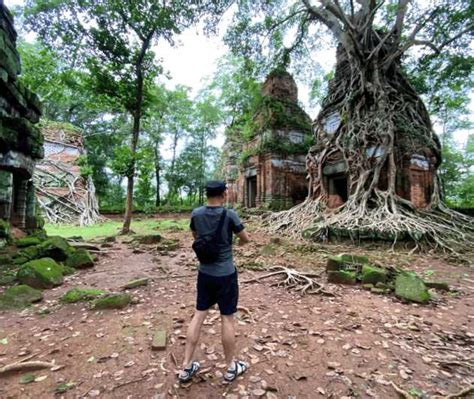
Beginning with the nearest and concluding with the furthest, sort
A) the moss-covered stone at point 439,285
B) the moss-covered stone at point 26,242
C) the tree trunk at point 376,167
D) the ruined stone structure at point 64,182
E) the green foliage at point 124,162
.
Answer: the moss-covered stone at point 439,285, the moss-covered stone at point 26,242, the tree trunk at point 376,167, the green foliage at point 124,162, the ruined stone structure at point 64,182

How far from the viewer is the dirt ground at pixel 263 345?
6.37 feet

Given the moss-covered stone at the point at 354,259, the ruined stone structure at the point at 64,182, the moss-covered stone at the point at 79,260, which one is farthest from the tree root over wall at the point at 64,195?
the moss-covered stone at the point at 354,259

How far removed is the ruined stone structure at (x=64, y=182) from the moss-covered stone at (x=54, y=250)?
9.72 meters

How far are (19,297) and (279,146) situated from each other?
39.5 ft

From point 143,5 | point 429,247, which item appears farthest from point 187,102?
point 429,247

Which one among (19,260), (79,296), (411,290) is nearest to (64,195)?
(19,260)

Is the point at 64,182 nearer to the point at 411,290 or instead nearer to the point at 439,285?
the point at 411,290

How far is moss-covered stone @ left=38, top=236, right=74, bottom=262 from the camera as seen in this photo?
477 centimetres

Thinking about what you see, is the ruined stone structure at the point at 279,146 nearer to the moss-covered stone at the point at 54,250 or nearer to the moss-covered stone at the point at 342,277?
the moss-covered stone at the point at 342,277

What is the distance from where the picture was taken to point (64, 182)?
602 inches

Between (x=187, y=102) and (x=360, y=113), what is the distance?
1699 cm

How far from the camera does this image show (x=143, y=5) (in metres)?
8.56

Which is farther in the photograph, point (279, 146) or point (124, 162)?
point (279, 146)

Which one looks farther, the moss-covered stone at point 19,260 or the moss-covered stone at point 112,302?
the moss-covered stone at point 19,260
